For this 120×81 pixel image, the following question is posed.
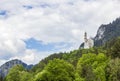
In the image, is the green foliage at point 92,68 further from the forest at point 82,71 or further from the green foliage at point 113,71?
the green foliage at point 113,71

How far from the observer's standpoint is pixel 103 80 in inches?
5950

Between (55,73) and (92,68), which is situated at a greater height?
(92,68)

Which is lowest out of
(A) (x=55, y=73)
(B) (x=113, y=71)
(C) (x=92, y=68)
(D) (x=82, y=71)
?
(A) (x=55, y=73)

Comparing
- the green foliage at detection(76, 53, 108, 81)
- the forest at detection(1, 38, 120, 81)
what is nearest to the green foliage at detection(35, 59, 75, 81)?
the forest at detection(1, 38, 120, 81)

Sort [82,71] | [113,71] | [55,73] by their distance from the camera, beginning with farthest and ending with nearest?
[82,71], [113,71], [55,73]

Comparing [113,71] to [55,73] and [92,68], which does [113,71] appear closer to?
[92,68]

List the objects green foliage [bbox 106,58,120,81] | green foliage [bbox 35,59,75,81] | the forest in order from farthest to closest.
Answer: green foliage [bbox 106,58,120,81]
the forest
green foliage [bbox 35,59,75,81]

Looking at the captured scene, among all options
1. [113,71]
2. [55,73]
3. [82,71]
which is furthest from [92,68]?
[55,73]

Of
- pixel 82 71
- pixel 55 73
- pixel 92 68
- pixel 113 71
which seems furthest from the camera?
pixel 82 71

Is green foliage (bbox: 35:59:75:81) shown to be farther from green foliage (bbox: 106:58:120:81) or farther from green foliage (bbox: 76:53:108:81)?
green foliage (bbox: 106:58:120:81)

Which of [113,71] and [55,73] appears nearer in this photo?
[55,73]

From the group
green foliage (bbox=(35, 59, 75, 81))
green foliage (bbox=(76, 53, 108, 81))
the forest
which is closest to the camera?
green foliage (bbox=(35, 59, 75, 81))

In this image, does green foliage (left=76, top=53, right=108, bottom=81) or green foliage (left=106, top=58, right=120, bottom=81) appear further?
green foliage (left=76, top=53, right=108, bottom=81)

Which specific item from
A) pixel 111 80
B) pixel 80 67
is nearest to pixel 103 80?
pixel 111 80
